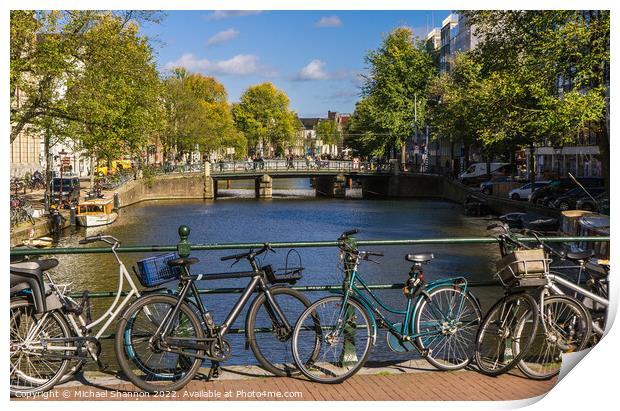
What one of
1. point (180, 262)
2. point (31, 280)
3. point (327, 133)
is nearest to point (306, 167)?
point (180, 262)

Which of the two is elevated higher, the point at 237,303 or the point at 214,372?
the point at 237,303

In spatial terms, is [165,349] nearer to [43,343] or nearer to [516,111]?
[43,343]

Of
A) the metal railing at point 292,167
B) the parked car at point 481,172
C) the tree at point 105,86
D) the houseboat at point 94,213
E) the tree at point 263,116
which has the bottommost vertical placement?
the houseboat at point 94,213

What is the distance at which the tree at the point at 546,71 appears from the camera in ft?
92.9

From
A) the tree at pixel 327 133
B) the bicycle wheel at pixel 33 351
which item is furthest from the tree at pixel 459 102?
the tree at pixel 327 133

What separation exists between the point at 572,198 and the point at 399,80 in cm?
3479

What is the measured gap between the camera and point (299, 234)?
43094 mm

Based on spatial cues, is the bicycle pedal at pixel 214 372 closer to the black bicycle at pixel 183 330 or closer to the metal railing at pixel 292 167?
the black bicycle at pixel 183 330

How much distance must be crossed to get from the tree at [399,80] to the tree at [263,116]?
2764 cm

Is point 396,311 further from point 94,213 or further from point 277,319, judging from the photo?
point 94,213

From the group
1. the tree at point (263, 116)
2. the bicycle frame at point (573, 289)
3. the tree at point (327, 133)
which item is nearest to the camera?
the bicycle frame at point (573, 289)

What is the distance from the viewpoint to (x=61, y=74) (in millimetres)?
27828

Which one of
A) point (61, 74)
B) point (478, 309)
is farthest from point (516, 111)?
point (478, 309)

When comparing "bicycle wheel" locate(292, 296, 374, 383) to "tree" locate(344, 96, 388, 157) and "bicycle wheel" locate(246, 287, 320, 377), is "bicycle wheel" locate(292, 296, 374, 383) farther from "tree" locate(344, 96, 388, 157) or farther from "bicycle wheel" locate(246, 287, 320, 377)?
"tree" locate(344, 96, 388, 157)
